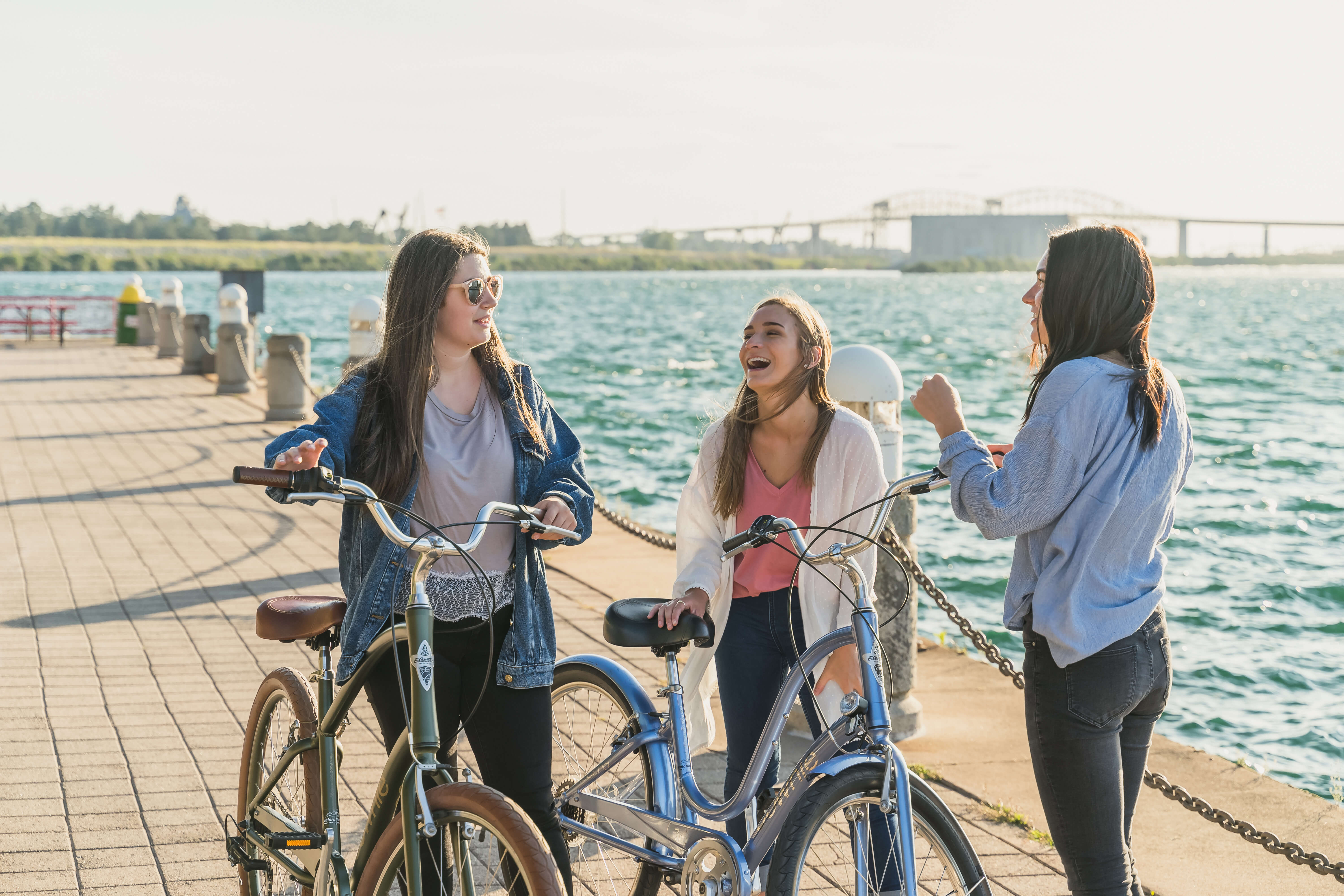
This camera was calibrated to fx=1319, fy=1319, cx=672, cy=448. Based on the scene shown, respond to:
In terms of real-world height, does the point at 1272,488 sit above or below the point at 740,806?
below

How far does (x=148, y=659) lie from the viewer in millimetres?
6480

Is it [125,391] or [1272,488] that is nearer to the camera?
[1272,488]

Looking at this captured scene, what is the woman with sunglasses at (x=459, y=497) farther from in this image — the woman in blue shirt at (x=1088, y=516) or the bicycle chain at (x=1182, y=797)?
the woman in blue shirt at (x=1088, y=516)

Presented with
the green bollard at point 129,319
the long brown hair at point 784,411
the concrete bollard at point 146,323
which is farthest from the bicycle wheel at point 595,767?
the green bollard at point 129,319

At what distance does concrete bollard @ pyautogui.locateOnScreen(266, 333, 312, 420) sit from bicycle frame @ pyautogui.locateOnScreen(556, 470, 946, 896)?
11.8m

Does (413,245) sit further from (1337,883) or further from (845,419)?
(1337,883)

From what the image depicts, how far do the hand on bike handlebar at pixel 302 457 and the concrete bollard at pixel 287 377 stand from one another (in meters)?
12.2

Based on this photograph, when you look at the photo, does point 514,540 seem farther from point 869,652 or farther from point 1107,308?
point 1107,308

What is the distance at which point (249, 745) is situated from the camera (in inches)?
149

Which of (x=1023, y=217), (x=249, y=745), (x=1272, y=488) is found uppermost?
(x=1023, y=217)

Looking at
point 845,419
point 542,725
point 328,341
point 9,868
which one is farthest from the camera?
point 328,341

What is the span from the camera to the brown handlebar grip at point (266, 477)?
9.20ft

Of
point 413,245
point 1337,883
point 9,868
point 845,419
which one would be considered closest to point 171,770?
point 9,868

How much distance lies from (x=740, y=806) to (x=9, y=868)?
2.44m
